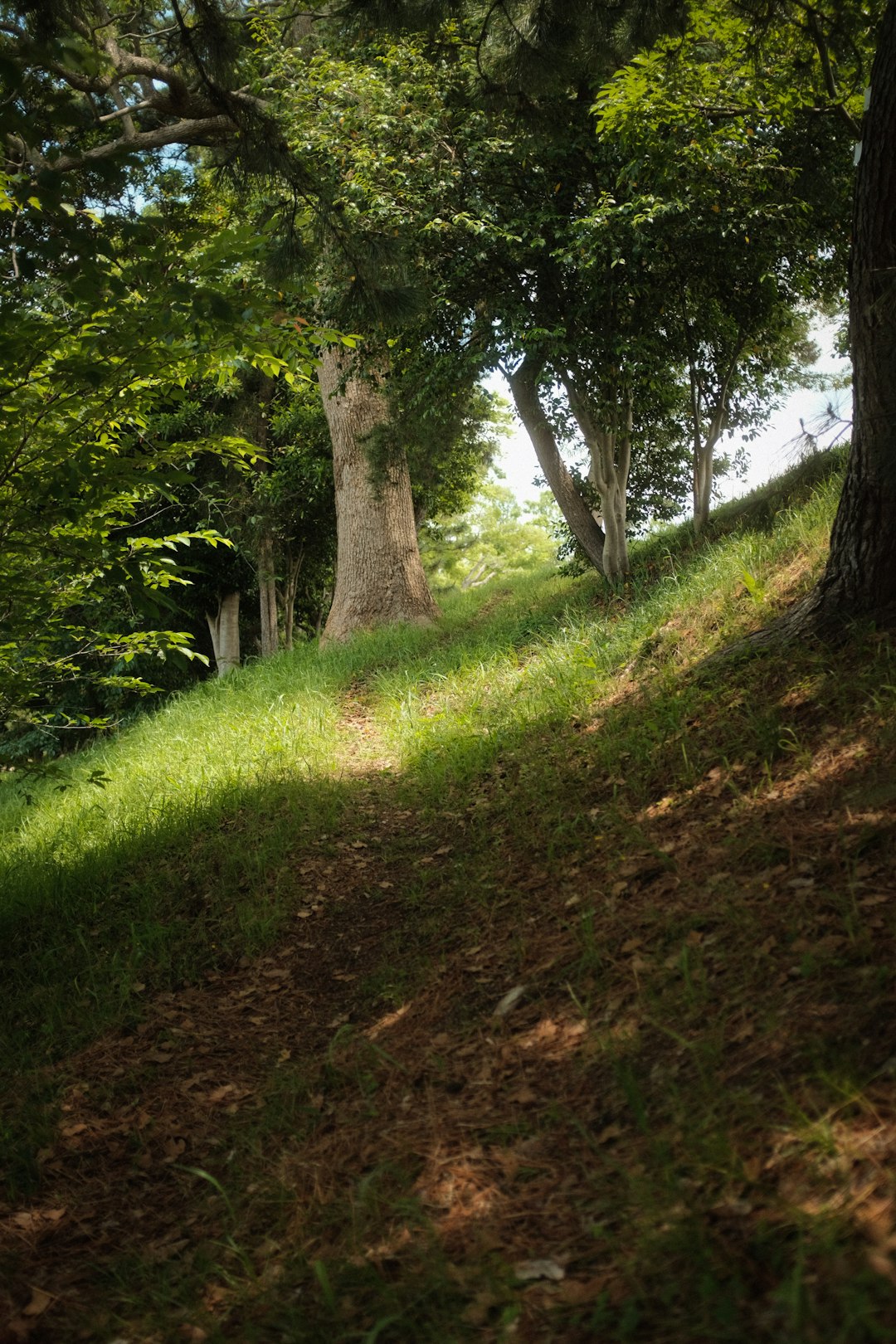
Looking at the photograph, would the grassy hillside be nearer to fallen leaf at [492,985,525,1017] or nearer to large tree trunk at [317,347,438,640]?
fallen leaf at [492,985,525,1017]

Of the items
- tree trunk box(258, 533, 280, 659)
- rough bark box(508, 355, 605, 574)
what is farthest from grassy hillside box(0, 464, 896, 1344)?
tree trunk box(258, 533, 280, 659)

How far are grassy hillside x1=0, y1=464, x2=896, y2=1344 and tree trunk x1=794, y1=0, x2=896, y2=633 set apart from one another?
0.40 meters

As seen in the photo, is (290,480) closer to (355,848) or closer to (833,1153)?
(355,848)

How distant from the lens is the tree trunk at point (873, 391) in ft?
15.2

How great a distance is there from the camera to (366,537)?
511 inches

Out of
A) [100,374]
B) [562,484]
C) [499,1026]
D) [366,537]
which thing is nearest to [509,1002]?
[499,1026]

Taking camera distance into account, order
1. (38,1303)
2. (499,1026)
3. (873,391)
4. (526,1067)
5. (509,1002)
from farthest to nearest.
A: (873,391) < (509,1002) < (499,1026) < (526,1067) < (38,1303)

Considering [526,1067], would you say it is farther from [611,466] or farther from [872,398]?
[611,466]

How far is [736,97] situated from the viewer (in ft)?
27.0

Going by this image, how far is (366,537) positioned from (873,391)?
8771 mm

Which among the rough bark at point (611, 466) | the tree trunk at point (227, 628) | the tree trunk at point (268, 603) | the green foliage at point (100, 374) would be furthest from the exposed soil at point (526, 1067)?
the tree trunk at point (227, 628)

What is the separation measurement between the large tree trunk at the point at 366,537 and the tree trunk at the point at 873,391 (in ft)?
26.3

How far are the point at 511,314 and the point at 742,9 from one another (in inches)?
118

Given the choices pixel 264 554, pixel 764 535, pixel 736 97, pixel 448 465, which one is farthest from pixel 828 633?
pixel 264 554
